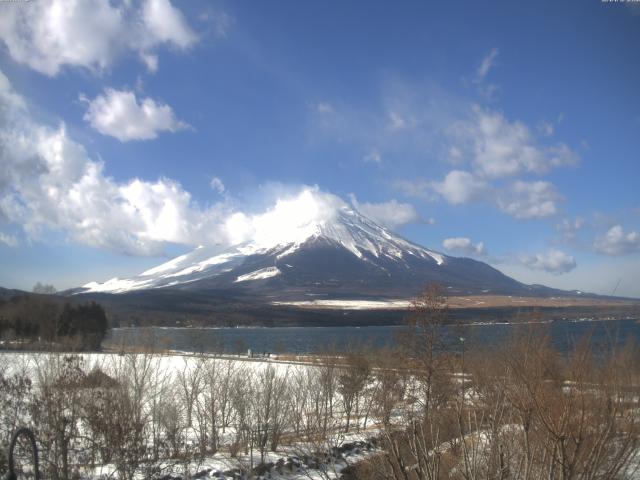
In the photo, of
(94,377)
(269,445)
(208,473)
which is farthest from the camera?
(269,445)

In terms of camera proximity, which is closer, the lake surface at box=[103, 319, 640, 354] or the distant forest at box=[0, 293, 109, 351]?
the lake surface at box=[103, 319, 640, 354]

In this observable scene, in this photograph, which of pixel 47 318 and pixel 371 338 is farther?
pixel 371 338

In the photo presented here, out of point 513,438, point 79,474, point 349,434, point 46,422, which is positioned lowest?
point 349,434

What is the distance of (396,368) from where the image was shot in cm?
3228

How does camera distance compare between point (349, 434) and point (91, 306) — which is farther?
point (91, 306)

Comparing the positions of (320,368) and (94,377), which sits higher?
(94,377)

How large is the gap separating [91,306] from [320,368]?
212 feet

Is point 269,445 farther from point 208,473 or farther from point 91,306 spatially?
point 91,306

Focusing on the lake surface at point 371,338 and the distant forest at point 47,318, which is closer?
the lake surface at point 371,338

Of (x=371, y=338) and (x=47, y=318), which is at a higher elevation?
(x=47, y=318)

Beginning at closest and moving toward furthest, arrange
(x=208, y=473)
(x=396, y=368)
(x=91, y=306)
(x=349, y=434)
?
1. (x=208, y=473)
2. (x=349, y=434)
3. (x=396, y=368)
4. (x=91, y=306)

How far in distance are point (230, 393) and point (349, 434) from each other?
21.1 feet

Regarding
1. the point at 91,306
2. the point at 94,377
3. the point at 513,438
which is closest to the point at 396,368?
the point at 94,377

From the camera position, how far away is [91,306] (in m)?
85.3
